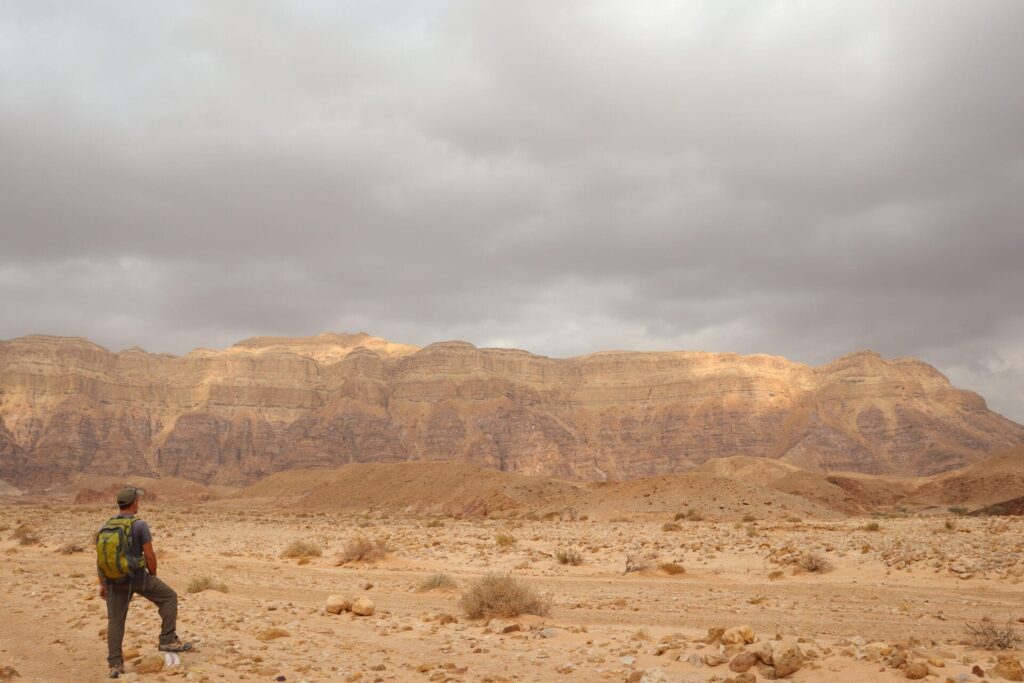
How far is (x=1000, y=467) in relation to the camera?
79.9m

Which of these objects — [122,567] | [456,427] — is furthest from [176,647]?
[456,427]

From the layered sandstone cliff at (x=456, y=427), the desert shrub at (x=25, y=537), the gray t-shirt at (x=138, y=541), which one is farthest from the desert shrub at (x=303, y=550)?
the layered sandstone cliff at (x=456, y=427)

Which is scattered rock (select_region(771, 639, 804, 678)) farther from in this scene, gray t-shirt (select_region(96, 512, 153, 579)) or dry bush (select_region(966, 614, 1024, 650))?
gray t-shirt (select_region(96, 512, 153, 579))

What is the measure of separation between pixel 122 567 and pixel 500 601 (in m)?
5.89

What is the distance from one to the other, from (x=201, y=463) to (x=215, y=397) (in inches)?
1000

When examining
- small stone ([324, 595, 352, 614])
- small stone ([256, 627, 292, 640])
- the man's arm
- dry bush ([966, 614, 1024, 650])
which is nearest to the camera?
dry bush ([966, 614, 1024, 650])

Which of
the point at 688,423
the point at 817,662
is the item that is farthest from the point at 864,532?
the point at 688,423

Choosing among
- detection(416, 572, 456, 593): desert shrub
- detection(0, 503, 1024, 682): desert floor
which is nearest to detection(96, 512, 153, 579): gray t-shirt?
detection(0, 503, 1024, 682): desert floor

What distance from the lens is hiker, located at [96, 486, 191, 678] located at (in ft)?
30.1

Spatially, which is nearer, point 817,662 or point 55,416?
point 817,662

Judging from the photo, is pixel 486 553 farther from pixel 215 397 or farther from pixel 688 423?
pixel 215 397

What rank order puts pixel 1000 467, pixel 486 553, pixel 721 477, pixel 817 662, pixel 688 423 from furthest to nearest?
1. pixel 688 423
2. pixel 1000 467
3. pixel 721 477
4. pixel 486 553
5. pixel 817 662

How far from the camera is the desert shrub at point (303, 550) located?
1046 inches

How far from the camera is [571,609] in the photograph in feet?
48.2
